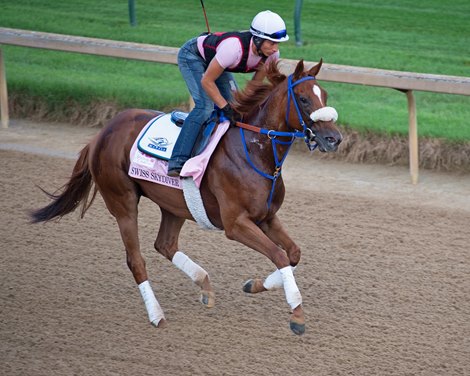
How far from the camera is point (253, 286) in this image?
641cm

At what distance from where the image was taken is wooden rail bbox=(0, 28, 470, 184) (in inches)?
364

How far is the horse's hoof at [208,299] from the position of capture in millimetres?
6484

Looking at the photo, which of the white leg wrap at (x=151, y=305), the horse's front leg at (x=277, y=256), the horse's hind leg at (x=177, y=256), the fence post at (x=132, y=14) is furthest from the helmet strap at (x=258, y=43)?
the fence post at (x=132, y=14)

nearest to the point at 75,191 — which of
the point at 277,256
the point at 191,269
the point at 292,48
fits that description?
the point at 191,269

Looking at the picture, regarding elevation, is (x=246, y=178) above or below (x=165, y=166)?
above

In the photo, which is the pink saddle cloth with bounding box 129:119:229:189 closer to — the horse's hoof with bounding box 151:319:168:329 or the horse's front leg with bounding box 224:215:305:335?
the horse's front leg with bounding box 224:215:305:335

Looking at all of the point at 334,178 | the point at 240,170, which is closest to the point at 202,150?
the point at 240,170

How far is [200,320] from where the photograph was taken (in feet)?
20.7

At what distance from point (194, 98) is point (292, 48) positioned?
6775mm

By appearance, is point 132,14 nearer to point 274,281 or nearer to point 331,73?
point 331,73

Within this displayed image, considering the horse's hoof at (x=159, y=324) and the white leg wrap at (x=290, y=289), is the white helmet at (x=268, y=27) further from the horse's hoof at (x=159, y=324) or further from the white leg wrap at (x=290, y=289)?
the horse's hoof at (x=159, y=324)

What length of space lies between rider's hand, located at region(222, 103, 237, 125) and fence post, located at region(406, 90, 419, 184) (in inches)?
135

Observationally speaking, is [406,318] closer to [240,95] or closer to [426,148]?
[240,95]

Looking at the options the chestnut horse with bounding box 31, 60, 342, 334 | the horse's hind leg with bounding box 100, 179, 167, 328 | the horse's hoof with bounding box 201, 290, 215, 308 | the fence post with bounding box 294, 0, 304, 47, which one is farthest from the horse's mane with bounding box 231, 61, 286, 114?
the fence post with bounding box 294, 0, 304, 47
